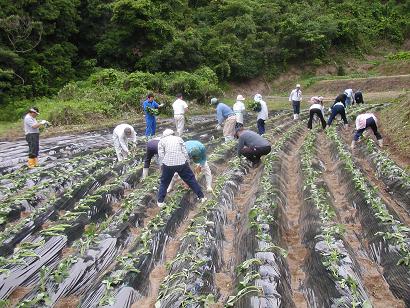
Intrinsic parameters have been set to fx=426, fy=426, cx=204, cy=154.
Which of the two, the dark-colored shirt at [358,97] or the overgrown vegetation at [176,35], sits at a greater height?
the overgrown vegetation at [176,35]

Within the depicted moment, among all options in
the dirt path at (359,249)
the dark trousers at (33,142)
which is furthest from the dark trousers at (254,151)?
the dark trousers at (33,142)

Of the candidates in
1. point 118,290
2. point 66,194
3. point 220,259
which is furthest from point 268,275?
point 66,194

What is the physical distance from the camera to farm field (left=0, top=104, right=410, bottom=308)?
482cm

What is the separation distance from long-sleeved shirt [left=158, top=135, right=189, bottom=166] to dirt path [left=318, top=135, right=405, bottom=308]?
2.95 metres

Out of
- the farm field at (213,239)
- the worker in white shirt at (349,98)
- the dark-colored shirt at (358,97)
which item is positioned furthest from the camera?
the dark-colored shirt at (358,97)

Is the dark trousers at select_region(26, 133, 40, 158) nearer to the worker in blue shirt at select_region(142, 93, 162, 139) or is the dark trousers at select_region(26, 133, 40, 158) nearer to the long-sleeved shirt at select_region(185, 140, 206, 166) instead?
the worker in blue shirt at select_region(142, 93, 162, 139)

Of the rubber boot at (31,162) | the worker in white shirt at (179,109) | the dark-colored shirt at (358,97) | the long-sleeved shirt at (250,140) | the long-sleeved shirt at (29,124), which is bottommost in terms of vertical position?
the dark-colored shirt at (358,97)

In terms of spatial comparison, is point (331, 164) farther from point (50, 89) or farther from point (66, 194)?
point (50, 89)

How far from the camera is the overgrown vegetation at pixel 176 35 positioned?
91.0ft

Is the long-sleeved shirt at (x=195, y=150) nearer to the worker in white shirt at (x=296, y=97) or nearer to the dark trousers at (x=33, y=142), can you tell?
the dark trousers at (x=33, y=142)

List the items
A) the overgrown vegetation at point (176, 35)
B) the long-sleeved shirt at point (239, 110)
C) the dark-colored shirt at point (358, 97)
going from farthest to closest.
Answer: the overgrown vegetation at point (176, 35) < the dark-colored shirt at point (358, 97) < the long-sleeved shirt at point (239, 110)

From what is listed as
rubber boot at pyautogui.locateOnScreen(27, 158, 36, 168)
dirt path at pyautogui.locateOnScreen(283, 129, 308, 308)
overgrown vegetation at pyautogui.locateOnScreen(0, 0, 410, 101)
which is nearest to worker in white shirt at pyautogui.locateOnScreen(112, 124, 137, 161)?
rubber boot at pyautogui.locateOnScreen(27, 158, 36, 168)

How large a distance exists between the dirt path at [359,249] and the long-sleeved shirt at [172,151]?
2.95 meters

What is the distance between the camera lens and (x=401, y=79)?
2919cm
